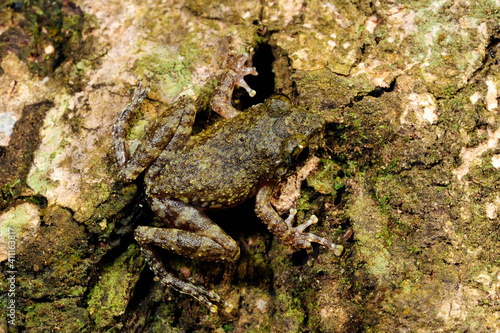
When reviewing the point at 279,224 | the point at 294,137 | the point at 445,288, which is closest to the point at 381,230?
the point at 445,288

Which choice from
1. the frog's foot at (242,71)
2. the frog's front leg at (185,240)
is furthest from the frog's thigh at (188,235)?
the frog's foot at (242,71)

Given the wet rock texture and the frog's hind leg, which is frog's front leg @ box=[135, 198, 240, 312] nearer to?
the wet rock texture

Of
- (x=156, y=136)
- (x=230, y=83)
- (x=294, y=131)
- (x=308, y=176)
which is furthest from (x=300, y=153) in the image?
(x=156, y=136)

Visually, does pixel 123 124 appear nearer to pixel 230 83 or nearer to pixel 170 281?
pixel 230 83

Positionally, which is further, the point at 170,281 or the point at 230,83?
the point at 230,83

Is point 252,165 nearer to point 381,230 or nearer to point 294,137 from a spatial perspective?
point 294,137
